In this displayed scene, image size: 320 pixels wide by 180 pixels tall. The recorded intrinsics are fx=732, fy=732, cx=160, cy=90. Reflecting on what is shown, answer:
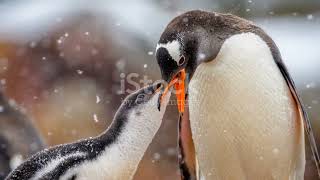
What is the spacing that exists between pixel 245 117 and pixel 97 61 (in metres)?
1.68

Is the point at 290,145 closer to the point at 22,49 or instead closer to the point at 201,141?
the point at 201,141

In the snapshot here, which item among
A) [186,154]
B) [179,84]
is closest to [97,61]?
[186,154]

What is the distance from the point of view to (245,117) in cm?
152

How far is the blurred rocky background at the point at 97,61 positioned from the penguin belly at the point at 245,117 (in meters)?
1.01

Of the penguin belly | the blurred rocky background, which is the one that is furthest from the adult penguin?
the blurred rocky background

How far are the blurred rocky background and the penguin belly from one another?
39.7 inches

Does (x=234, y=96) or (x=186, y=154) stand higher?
(x=234, y=96)

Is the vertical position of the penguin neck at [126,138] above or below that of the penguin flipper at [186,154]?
above

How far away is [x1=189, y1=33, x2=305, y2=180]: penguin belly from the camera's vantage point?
4.83ft

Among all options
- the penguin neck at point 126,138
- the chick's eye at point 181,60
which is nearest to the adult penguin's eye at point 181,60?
the chick's eye at point 181,60

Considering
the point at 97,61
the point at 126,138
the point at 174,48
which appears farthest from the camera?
the point at 97,61

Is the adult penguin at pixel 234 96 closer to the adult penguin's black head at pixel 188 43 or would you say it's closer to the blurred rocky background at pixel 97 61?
the adult penguin's black head at pixel 188 43

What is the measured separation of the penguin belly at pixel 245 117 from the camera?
4.83ft

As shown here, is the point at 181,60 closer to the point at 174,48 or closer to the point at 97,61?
the point at 174,48
